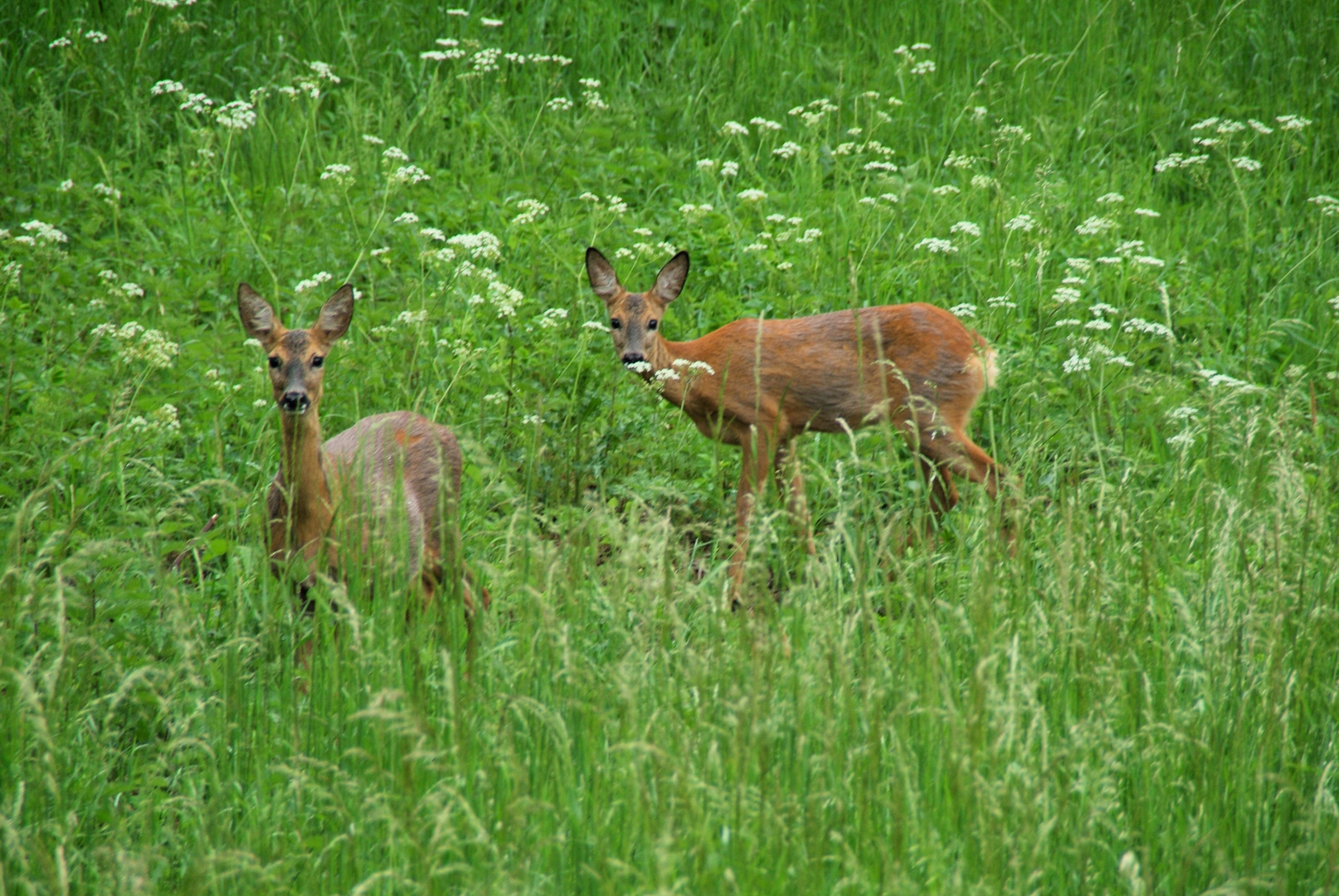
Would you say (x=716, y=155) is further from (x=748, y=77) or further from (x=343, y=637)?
(x=343, y=637)

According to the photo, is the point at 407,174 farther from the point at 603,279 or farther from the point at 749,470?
the point at 749,470

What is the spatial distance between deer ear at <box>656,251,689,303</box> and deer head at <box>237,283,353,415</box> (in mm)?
1655

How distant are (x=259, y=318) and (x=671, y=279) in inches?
77.8

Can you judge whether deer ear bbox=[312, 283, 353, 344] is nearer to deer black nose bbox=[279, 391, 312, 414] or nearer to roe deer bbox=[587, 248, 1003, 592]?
deer black nose bbox=[279, 391, 312, 414]

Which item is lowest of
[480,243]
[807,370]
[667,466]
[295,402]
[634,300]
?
[667,466]

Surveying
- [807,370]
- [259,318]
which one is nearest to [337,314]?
[259,318]

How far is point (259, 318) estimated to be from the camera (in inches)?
187

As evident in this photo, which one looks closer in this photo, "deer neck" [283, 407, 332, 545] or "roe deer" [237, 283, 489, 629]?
"roe deer" [237, 283, 489, 629]

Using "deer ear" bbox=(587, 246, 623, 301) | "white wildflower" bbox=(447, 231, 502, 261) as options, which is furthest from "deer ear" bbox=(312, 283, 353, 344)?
"deer ear" bbox=(587, 246, 623, 301)

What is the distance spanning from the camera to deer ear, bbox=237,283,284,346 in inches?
184

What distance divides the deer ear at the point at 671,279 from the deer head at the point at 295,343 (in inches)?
65.2

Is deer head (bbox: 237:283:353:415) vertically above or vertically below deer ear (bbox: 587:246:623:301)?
above

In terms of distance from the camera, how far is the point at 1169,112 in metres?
8.70

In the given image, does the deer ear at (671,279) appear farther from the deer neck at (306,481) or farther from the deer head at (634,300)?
the deer neck at (306,481)
